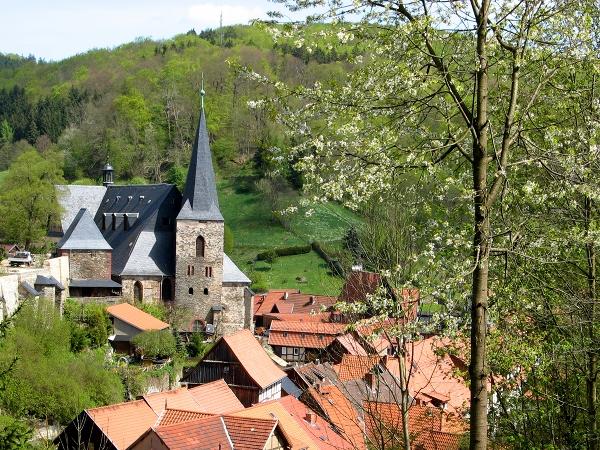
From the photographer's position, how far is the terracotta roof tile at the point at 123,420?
21.5m

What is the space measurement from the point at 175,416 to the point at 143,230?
2102cm

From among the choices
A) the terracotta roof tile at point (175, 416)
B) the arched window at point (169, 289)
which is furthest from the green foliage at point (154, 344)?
the terracotta roof tile at point (175, 416)

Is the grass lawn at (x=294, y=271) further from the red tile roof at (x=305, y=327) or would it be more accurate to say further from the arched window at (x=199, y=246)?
the arched window at (x=199, y=246)

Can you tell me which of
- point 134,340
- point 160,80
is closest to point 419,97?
point 134,340

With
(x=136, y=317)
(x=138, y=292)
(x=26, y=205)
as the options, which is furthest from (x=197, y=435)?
(x=26, y=205)

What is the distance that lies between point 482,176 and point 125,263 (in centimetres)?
3738

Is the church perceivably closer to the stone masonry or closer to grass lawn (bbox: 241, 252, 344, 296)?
the stone masonry

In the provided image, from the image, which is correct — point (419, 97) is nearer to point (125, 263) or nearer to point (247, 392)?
point (247, 392)

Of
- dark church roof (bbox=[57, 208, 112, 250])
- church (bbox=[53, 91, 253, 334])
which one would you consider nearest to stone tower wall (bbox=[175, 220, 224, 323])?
church (bbox=[53, 91, 253, 334])

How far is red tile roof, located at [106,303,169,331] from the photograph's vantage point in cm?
3588

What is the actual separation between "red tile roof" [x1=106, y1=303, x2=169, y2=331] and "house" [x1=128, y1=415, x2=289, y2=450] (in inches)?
584

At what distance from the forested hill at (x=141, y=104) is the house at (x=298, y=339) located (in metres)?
25.0

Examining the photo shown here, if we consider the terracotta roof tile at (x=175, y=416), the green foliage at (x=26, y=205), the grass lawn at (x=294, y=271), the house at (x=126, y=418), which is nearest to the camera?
the house at (x=126, y=418)

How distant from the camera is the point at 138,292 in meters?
41.4
